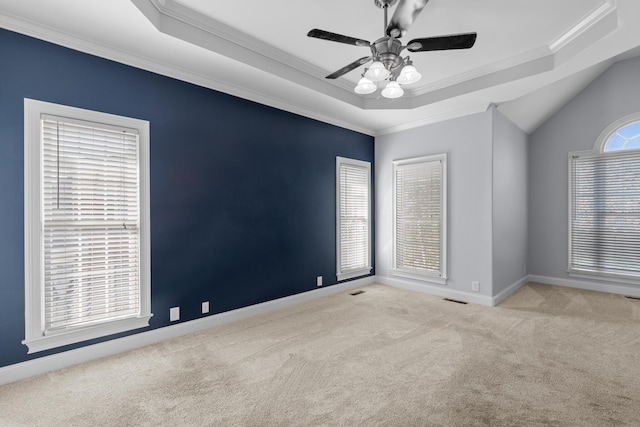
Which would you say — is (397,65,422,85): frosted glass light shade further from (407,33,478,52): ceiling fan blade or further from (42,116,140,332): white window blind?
(42,116,140,332): white window blind

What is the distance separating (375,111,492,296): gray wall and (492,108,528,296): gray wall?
0.39 ft

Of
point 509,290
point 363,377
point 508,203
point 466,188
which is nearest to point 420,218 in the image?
point 466,188

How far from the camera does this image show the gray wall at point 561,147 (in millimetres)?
4742

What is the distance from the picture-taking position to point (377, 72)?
2312mm

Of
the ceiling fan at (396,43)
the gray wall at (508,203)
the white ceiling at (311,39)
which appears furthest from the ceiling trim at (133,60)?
the gray wall at (508,203)

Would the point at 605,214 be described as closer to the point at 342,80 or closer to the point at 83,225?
the point at 342,80

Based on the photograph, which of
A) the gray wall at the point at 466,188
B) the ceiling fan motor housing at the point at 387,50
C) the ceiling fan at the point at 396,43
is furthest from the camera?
the gray wall at the point at 466,188

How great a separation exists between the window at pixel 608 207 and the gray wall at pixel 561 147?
0.14 metres

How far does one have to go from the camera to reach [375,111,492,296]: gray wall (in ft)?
14.0

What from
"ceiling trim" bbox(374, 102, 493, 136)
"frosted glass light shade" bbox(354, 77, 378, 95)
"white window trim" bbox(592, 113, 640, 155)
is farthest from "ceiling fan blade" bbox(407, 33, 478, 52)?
"white window trim" bbox(592, 113, 640, 155)

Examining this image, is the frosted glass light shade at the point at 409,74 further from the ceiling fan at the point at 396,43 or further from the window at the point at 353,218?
the window at the point at 353,218

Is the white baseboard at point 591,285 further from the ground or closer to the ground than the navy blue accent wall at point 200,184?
closer to the ground

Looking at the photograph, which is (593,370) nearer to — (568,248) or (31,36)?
(568,248)

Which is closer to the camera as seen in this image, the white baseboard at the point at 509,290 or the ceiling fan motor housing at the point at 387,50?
the ceiling fan motor housing at the point at 387,50
